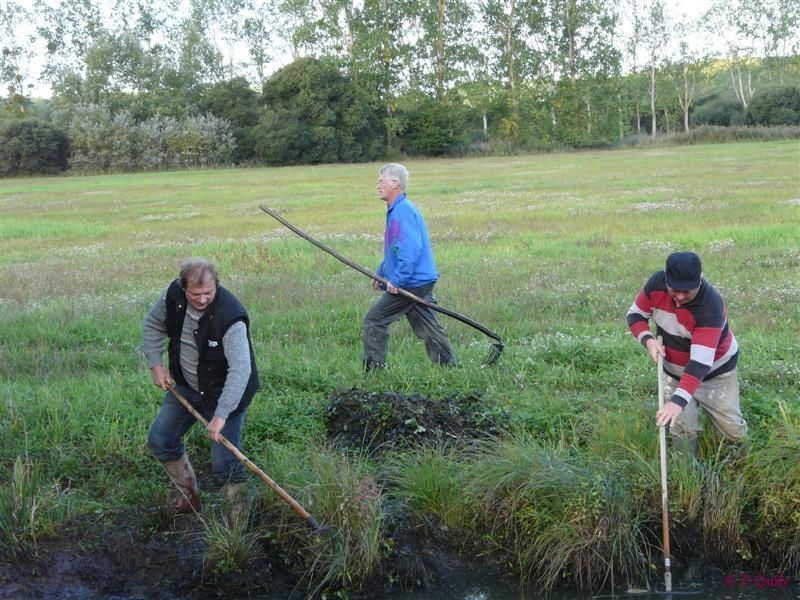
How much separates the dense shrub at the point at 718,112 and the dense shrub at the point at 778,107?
3.38 m

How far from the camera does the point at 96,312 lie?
11102 mm

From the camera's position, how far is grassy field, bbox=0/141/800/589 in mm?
5781

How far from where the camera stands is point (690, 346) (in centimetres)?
565

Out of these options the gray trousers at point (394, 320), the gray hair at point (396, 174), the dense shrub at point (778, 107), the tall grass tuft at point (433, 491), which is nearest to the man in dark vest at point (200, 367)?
the tall grass tuft at point (433, 491)

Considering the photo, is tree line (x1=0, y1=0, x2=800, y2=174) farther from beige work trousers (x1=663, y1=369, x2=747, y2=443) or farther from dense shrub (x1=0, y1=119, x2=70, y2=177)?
beige work trousers (x1=663, y1=369, x2=747, y2=443)

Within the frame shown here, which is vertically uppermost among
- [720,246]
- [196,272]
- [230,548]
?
[196,272]

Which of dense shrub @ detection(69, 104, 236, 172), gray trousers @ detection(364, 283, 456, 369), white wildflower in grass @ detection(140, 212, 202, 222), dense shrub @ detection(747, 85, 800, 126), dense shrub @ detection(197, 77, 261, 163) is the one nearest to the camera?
gray trousers @ detection(364, 283, 456, 369)

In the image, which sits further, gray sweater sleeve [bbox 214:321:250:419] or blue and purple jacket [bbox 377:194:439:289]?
blue and purple jacket [bbox 377:194:439:289]

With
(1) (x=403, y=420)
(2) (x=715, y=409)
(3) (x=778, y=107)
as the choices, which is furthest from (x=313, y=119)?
(2) (x=715, y=409)

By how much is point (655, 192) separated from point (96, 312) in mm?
18757

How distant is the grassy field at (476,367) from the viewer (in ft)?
19.0

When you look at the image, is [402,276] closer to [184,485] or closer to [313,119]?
[184,485]

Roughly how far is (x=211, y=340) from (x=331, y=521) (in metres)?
1.44

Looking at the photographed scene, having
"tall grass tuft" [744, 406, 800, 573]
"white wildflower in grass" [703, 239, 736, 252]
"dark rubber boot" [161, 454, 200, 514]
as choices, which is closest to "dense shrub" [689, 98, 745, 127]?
"white wildflower in grass" [703, 239, 736, 252]
